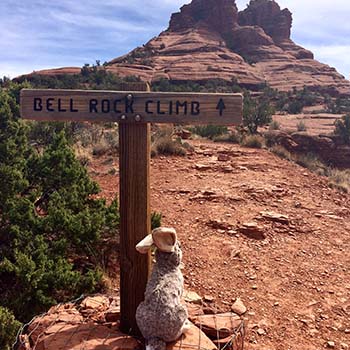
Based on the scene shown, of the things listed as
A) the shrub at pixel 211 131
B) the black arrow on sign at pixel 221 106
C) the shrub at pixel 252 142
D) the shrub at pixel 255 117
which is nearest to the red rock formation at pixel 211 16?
the shrub at pixel 255 117

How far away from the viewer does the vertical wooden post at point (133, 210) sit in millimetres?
2520

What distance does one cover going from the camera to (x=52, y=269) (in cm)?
430

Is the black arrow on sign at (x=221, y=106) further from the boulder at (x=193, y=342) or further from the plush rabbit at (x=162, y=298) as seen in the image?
the boulder at (x=193, y=342)

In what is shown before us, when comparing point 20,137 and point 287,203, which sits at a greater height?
point 20,137

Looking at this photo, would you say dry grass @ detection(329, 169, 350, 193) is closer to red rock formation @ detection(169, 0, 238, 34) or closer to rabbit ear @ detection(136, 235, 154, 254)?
rabbit ear @ detection(136, 235, 154, 254)

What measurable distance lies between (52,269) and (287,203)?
15.2 feet

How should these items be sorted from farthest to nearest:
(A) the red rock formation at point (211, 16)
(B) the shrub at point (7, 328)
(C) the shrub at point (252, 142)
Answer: (A) the red rock formation at point (211, 16), (C) the shrub at point (252, 142), (B) the shrub at point (7, 328)

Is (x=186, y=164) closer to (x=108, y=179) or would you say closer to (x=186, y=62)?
(x=108, y=179)

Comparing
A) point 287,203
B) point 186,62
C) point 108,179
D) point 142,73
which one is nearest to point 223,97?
point 287,203

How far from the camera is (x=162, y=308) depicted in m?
2.39

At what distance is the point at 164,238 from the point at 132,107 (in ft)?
2.67

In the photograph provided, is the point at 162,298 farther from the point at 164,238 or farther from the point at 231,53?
the point at 231,53

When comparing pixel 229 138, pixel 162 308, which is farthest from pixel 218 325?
pixel 229 138

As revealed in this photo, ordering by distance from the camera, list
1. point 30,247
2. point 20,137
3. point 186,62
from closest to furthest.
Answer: point 30,247 → point 20,137 → point 186,62
